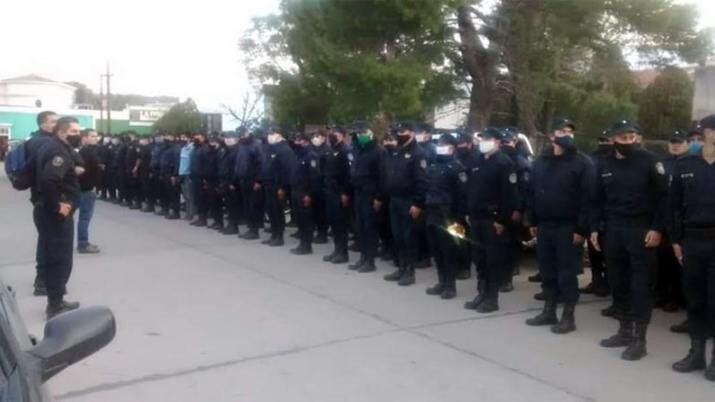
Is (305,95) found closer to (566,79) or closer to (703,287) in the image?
(566,79)

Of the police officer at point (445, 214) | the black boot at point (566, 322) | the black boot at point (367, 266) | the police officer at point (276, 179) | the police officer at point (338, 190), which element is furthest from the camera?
the police officer at point (276, 179)

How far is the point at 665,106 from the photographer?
29203 mm

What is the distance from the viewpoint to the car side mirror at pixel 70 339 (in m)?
2.25

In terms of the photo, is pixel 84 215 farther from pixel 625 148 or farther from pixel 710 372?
pixel 710 372

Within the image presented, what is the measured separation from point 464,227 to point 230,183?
204 inches

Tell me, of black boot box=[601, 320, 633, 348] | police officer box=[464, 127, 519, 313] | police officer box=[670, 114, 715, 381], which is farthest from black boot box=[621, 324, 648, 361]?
police officer box=[464, 127, 519, 313]

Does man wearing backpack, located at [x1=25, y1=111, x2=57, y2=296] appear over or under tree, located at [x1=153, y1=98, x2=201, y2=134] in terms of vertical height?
under

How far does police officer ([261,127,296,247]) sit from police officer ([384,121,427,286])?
2.68 metres

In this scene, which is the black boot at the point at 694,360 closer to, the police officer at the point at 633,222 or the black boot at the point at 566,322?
the police officer at the point at 633,222

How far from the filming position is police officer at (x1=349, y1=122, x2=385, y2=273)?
9.30m

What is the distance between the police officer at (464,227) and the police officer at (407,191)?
1.56 feet

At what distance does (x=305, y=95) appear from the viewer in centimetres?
2925

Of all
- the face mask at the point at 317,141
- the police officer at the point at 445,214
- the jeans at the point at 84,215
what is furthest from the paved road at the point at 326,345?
the face mask at the point at 317,141

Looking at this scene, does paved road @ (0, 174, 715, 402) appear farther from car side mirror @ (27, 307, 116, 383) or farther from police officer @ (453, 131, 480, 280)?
car side mirror @ (27, 307, 116, 383)
